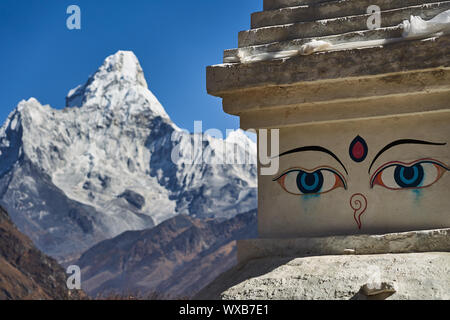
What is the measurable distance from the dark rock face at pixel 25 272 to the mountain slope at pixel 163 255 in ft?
78.4

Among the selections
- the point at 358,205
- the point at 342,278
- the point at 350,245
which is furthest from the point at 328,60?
the point at 342,278

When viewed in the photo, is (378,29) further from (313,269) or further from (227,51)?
(313,269)

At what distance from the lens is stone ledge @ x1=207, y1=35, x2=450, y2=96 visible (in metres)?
4.59

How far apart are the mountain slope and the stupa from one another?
58.3 metres

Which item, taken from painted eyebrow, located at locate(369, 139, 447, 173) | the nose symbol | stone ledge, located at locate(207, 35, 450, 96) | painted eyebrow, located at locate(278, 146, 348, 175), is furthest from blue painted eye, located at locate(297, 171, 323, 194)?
stone ledge, located at locate(207, 35, 450, 96)

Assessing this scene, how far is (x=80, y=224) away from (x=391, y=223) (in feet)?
369

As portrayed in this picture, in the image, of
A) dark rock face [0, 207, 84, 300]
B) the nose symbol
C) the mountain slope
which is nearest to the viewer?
the nose symbol

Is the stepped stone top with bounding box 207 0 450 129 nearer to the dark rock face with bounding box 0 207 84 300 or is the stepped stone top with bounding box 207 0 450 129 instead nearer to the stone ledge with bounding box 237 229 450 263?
the stone ledge with bounding box 237 229 450 263

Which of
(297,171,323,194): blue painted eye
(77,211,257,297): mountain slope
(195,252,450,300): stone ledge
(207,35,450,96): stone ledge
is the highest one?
(207,35,450,96): stone ledge

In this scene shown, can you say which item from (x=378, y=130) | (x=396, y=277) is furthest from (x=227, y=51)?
(x=396, y=277)

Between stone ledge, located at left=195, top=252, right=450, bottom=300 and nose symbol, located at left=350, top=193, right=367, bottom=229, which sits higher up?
nose symbol, located at left=350, top=193, right=367, bottom=229

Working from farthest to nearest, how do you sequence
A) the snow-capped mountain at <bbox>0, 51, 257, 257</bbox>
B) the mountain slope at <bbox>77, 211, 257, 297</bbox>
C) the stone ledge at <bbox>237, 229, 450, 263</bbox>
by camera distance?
the snow-capped mountain at <bbox>0, 51, 257, 257</bbox>, the mountain slope at <bbox>77, 211, 257, 297</bbox>, the stone ledge at <bbox>237, 229, 450, 263</bbox>

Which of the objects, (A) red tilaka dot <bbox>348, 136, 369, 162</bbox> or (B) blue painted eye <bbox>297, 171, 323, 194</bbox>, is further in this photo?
(B) blue painted eye <bbox>297, 171, 323, 194</bbox>

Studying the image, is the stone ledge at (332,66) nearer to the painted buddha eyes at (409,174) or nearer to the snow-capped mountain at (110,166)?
the painted buddha eyes at (409,174)
